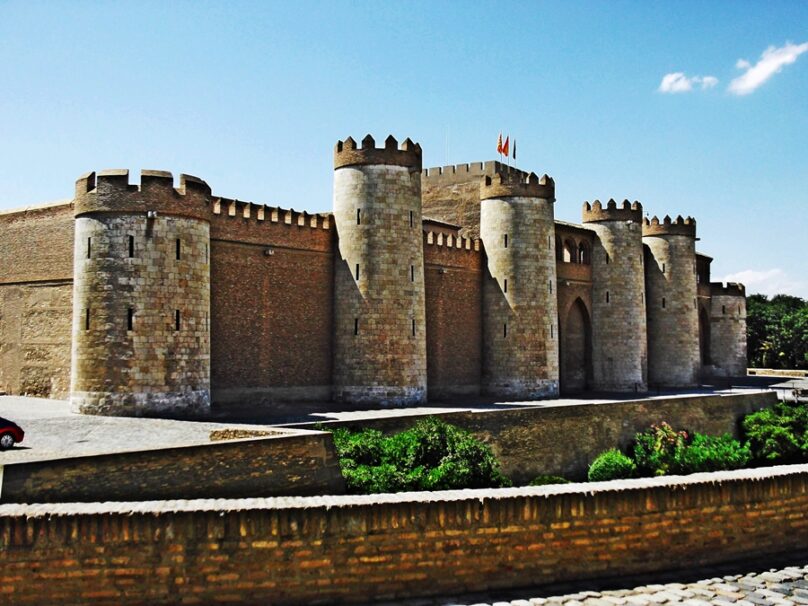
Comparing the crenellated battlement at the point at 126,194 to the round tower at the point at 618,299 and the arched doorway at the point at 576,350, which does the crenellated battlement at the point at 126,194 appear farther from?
the round tower at the point at 618,299

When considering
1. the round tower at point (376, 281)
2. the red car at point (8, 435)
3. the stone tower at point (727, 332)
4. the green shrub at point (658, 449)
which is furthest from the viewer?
the stone tower at point (727, 332)

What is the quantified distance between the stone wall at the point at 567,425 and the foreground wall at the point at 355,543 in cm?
774

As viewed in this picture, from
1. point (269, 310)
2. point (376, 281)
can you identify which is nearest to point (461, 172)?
point (376, 281)

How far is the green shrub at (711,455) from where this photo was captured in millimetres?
21672

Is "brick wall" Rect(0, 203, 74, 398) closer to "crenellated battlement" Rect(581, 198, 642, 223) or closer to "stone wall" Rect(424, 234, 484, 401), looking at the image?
"stone wall" Rect(424, 234, 484, 401)

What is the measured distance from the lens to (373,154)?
75.7 ft

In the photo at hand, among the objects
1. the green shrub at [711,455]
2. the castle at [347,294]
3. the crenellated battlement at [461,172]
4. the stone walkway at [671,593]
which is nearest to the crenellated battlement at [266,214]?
the castle at [347,294]

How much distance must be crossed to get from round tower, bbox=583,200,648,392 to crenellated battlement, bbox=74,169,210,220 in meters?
20.0

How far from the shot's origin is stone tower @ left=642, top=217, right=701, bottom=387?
114 feet

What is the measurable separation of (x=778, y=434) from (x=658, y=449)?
16.0 feet

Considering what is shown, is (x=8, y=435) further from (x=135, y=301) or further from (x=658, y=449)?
(x=658, y=449)

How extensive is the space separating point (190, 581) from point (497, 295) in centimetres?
2123

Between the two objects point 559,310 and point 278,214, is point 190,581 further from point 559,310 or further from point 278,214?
point 559,310

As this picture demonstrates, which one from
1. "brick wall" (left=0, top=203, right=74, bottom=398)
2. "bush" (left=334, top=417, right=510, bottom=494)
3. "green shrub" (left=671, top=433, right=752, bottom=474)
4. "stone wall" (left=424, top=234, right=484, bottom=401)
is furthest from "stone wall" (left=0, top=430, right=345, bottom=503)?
"stone wall" (left=424, top=234, right=484, bottom=401)
